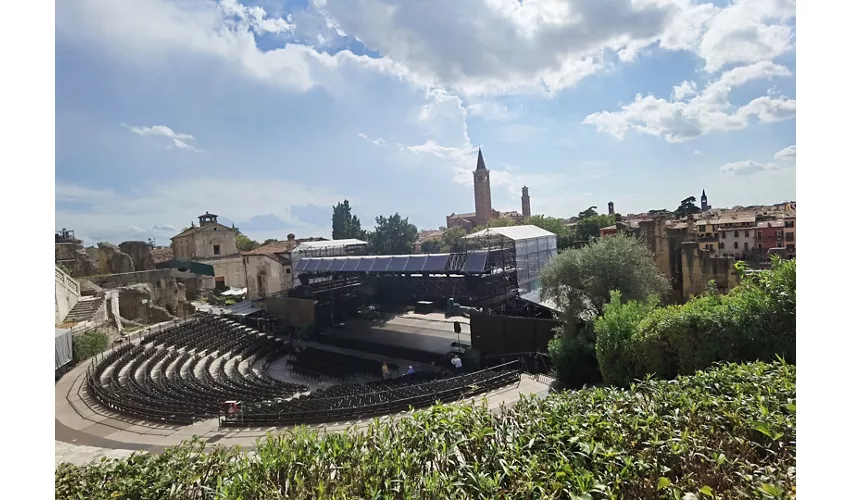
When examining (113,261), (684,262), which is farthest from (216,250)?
(684,262)

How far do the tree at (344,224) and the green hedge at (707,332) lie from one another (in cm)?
4842

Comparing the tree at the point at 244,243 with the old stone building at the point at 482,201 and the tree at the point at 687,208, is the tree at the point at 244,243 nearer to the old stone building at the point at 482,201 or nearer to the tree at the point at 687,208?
the old stone building at the point at 482,201

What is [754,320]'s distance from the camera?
6.71m

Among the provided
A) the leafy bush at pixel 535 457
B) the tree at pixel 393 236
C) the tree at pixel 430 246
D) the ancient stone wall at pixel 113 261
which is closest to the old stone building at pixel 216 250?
the ancient stone wall at pixel 113 261

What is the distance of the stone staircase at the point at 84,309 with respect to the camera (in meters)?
20.3

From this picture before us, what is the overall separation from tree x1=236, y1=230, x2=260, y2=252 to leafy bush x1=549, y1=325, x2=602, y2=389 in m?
59.6

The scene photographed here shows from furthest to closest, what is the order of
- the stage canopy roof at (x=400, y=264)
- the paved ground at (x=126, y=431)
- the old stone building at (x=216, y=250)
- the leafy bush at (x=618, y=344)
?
the old stone building at (x=216, y=250), the stage canopy roof at (x=400, y=264), the paved ground at (x=126, y=431), the leafy bush at (x=618, y=344)

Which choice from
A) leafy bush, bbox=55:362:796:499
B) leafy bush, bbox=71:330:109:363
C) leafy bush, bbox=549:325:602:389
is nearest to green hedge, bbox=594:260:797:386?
leafy bush, bbox=55:362:796:499

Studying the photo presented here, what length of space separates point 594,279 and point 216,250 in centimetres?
4025

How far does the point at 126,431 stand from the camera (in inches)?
448

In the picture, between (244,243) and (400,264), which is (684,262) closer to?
(400,264)

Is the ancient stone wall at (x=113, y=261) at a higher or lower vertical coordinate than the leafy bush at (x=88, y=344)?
higher
